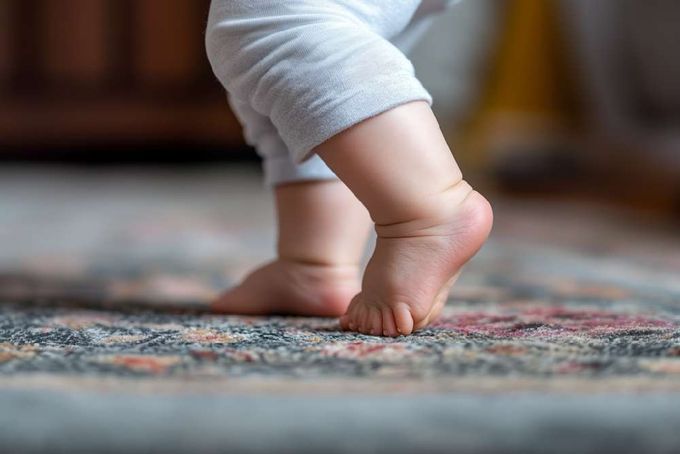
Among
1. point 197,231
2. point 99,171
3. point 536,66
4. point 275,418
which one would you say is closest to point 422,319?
point 275,418

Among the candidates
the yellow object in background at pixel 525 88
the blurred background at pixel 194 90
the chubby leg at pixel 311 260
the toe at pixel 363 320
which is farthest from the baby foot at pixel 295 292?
the yellow object in background at pixel 525 88

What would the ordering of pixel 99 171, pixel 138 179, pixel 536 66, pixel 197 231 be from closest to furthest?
pixel 197 231
pixel 138 179
pixel 99 171
pixel 536 66

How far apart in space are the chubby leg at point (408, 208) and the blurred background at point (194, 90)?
192cm

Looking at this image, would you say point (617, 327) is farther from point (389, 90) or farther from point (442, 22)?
point (442, 22)

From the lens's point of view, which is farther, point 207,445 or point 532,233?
point 532,233

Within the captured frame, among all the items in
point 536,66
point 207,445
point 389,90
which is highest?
point 536,66

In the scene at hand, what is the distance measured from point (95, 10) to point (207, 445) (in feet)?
8.40

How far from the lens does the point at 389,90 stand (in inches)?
22.4

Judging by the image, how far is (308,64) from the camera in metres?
0.58

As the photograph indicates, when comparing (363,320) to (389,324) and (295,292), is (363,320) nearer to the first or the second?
(389,324)

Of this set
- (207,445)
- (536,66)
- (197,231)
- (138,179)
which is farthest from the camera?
(536,66)

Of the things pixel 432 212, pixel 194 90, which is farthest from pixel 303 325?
pixel 194 90

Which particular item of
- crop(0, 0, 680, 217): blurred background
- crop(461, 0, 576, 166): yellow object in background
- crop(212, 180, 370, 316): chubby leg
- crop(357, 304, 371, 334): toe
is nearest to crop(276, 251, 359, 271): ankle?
crop(212, 180, 370, 316): chubby leg

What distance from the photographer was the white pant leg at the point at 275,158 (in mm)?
729
